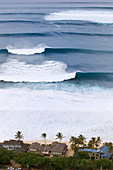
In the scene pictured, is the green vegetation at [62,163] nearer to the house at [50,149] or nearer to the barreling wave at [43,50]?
the house at [50,149]

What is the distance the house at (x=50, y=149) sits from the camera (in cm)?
2838

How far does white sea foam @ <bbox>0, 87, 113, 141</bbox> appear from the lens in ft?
107

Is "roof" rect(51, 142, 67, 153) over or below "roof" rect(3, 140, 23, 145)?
below

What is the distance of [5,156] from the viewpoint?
26781mm

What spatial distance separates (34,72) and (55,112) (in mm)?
13312

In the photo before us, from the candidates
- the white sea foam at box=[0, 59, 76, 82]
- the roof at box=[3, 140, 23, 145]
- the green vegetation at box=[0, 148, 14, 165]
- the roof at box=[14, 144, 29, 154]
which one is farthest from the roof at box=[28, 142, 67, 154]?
the white sea foam at box=[0, 59, 76, 82]

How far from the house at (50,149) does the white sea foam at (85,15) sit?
208 feet

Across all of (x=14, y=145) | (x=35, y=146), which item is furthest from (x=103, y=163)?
(x=14, y=145)

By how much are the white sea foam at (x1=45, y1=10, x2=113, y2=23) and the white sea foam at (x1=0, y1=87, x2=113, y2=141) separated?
51.4 m

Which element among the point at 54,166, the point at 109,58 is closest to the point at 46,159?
the point at 54,166

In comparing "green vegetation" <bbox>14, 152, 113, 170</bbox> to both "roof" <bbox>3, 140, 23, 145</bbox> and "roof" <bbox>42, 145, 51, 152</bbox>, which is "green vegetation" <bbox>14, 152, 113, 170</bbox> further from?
"roof" <bbox>3, 140, 23, 145</bbox>

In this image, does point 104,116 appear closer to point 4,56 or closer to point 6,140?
point 6,140

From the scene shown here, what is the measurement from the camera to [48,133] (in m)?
32.4

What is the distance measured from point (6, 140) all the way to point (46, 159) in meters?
7.17
